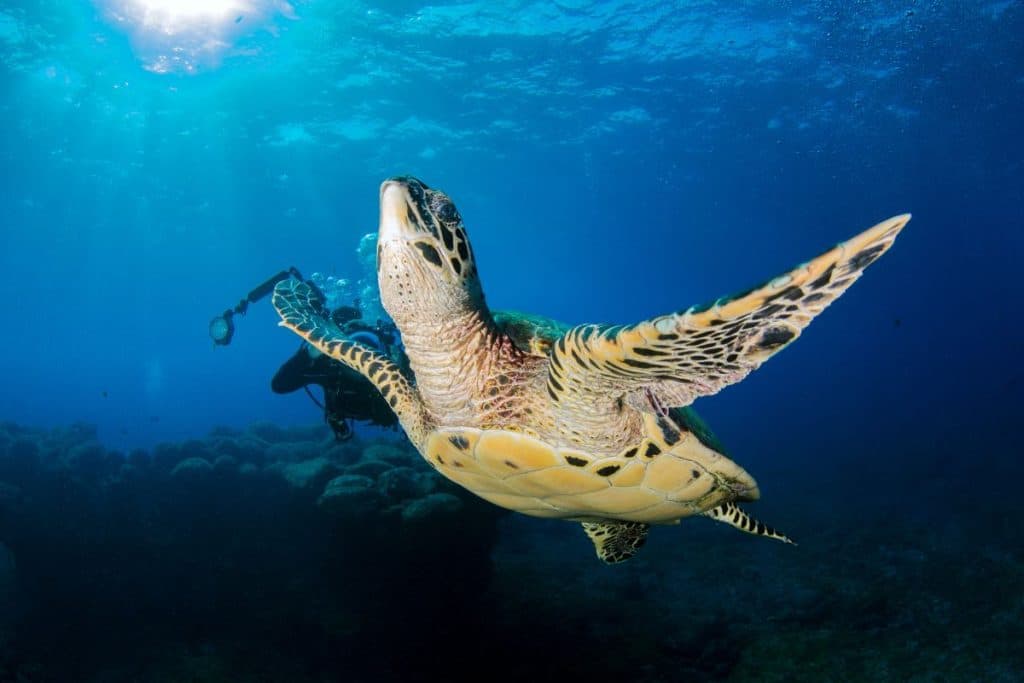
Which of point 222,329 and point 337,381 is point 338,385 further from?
point 222,329

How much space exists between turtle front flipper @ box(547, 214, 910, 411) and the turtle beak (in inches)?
33.1

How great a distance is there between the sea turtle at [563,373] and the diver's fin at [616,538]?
25.2 inches

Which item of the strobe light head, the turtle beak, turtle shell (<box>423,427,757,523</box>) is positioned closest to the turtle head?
the turtle beak

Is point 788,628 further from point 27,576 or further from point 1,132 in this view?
point 1,132

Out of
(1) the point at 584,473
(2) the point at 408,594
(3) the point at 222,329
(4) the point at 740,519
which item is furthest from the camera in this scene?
(3) the point at 222,329

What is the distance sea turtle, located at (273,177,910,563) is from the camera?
1849 mm

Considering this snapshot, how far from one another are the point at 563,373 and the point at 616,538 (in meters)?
2.98

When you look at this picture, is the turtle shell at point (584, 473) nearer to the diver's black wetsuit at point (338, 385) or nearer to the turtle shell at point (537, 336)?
the turtle shell at point (537, 336)

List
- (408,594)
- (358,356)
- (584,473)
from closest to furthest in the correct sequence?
(584,473)
(358,356)
(408,594)

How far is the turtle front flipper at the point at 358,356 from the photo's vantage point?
11.6ft

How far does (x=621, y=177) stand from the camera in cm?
2998

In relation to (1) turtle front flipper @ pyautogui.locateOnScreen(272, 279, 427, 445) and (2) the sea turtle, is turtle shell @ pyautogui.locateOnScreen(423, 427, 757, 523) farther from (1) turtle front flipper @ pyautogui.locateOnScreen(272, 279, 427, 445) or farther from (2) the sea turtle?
(1) turtle front flipper @ pyautogui.locateOnScreen(272, 279, 427, 445)

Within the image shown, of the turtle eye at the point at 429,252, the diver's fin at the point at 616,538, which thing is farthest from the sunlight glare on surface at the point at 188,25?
the diver's fin at the point at 616,538

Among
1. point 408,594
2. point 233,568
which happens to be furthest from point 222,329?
point 408,594
